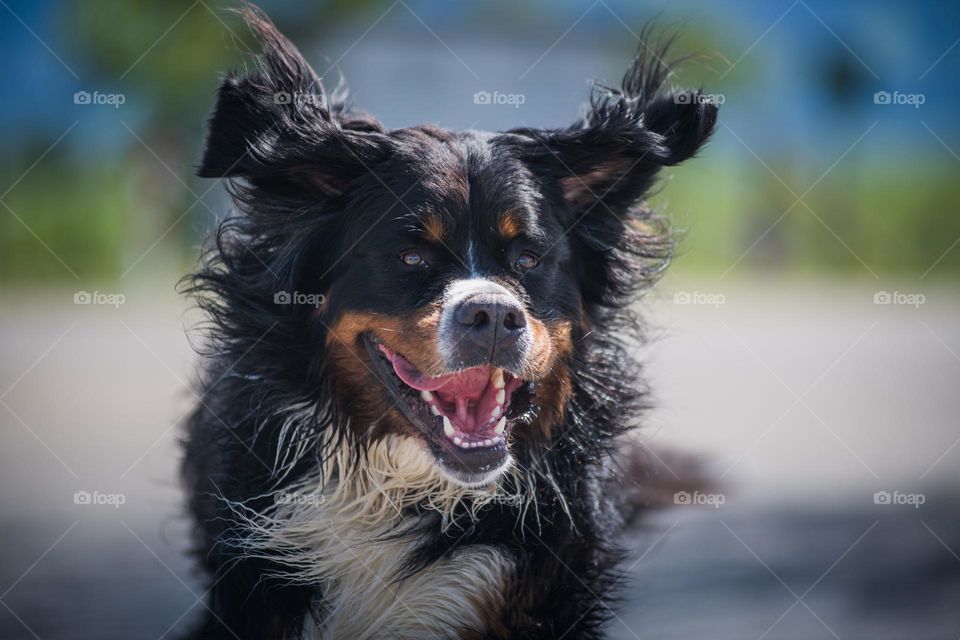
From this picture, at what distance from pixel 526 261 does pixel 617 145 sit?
695mm

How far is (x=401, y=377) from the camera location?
3670 mm

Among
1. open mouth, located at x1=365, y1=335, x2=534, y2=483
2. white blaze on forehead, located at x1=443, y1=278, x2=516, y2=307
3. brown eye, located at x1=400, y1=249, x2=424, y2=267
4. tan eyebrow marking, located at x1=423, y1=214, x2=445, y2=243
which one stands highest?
tan eyebrow marking, located at x1=423, y1=214, x2=445, y2=243

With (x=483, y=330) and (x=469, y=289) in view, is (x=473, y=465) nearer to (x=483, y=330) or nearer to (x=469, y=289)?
(x=483, y=330)

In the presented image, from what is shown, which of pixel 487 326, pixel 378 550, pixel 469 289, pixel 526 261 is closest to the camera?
pixel 487 326

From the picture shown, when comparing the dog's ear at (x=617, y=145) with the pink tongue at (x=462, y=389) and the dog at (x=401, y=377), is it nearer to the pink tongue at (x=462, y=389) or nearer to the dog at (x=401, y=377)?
Result: the dog at (x=401, y=377)

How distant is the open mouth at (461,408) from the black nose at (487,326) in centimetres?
15

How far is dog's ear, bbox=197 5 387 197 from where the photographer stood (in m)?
3.79

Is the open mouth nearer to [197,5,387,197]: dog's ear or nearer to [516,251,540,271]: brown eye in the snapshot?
[516,251,540,271]: brown eye

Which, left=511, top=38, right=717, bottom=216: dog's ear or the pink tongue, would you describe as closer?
the pink tongue

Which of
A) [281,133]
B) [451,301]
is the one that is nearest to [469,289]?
[451,301]

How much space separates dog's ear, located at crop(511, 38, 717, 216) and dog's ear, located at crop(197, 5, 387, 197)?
2.37ft

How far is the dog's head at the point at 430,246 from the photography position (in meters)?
3.60

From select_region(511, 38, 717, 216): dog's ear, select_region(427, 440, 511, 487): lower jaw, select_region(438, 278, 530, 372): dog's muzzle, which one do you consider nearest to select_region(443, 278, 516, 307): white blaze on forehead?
select_region(438, 278, 530, 372): dog's muzzle

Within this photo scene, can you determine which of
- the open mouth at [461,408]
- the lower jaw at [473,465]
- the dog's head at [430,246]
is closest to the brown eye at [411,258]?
the dog's head at [430,246]
